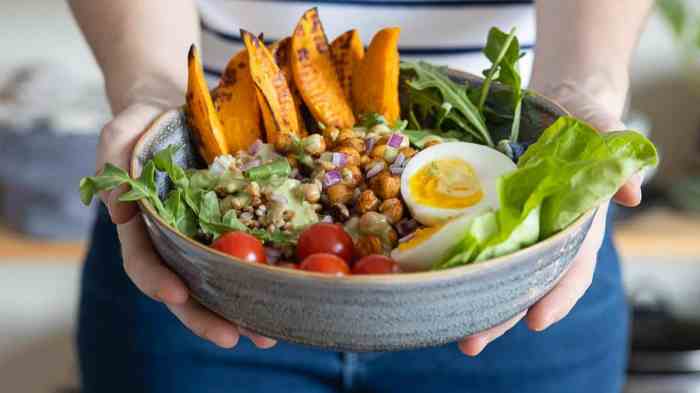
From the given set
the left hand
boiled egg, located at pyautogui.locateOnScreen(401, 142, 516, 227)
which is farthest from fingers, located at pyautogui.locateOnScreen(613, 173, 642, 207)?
boiled egg, located at pyautogui.locateOnScreen(401, 142, 516, 227)

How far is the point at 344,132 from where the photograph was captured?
2.91 ft

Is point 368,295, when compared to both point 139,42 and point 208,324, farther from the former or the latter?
point 139,42

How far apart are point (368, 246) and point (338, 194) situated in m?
0.09

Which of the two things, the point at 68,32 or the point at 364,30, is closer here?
the point at 364,30

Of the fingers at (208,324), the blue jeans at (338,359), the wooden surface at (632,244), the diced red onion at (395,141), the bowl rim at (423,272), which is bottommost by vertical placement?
the wooden surface at (632,244)

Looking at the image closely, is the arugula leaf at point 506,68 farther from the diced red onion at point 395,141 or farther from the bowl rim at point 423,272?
the bowl rim at point 423,272

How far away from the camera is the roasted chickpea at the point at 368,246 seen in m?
0.73

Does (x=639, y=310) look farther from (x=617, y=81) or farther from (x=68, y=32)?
(x=68, y=32)

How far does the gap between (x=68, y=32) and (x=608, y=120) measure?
161 centimetres

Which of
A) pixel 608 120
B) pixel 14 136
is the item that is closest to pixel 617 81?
Answer: pixel 608 120

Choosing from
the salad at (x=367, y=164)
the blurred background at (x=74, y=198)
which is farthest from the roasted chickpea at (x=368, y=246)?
the blurred background at (x=74, y=198)

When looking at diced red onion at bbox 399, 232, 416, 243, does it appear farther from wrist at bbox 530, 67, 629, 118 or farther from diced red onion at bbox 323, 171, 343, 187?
wrist at bbox 530, 67, 629, 118

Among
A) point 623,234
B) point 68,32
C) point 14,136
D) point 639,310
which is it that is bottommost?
point 639,310

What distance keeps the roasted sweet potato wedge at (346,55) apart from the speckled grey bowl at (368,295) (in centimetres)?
35
